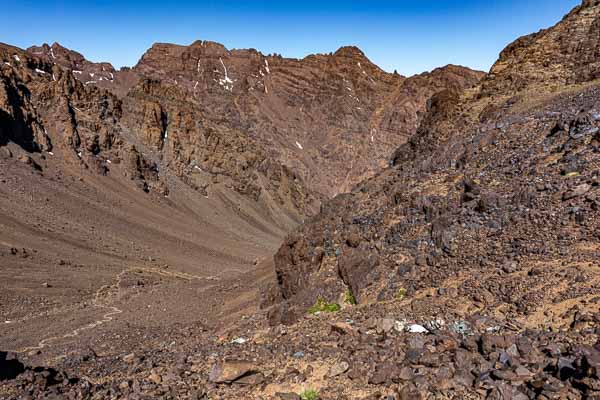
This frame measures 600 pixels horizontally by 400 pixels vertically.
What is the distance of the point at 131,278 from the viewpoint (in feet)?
138

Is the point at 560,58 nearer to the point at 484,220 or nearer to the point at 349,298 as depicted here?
the point at 484,220

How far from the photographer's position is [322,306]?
490 inches

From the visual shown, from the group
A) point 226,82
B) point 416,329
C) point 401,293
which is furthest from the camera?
point 226,82

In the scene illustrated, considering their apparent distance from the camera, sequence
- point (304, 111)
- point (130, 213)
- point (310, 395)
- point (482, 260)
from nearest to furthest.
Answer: point (310, 395) < point (482, 260) < point (130, 213) < point (304, 111)

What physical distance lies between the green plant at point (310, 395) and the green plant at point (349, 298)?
17.0 feet

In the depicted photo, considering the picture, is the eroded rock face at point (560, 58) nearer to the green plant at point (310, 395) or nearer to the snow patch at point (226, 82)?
the green plant at point (310, 395)

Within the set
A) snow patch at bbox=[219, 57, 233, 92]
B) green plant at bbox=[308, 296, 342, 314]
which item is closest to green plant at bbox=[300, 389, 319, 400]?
green plant at bbox=[308, 296, 342, 314]

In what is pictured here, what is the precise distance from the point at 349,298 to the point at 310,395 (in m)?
5.83

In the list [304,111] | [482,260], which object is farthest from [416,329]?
[304,111]

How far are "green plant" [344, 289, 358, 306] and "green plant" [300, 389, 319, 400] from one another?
17.0 feet

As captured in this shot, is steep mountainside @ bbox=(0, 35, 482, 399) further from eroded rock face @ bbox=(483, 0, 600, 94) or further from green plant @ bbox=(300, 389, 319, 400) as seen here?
eroded rock face @ bbox=(483, 0, 600, 94)

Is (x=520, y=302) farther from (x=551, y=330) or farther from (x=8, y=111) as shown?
(x=8, y=111)

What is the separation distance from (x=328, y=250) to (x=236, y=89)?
185 metres

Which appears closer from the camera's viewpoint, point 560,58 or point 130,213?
point 560,58
